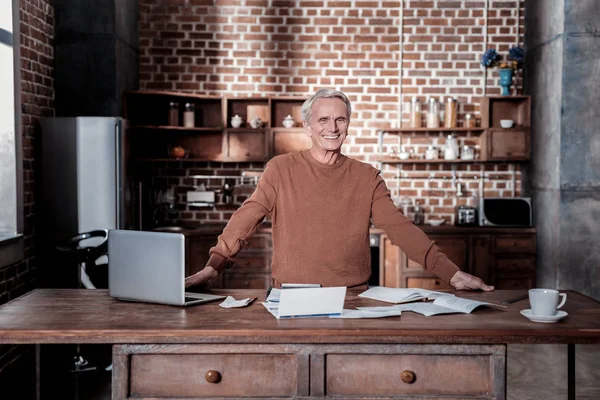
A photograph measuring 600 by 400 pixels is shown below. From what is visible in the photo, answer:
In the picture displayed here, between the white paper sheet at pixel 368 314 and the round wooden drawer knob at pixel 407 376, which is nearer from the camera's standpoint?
the round wooden drawer knob at pixel 407 376

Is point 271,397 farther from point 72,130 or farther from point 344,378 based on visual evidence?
point 72,130

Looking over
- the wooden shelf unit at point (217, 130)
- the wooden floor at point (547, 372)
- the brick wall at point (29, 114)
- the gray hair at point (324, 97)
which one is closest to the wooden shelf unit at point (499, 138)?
the wooden shelf unit at point (217, 130)

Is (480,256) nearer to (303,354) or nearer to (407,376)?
(407,376)

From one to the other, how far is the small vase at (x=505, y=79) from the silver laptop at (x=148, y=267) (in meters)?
4.73

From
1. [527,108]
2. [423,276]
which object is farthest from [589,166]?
[423,276]

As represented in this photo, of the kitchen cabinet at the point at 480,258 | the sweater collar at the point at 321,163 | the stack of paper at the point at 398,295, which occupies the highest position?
the sweater collar at the point at 321,163

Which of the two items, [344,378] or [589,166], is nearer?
[344,378]

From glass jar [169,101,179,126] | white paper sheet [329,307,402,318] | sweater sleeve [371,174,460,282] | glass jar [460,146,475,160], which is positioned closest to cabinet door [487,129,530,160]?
glass jar [460,146,475,160]

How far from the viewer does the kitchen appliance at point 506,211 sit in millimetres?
6316

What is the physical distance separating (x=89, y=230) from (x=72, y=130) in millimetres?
755

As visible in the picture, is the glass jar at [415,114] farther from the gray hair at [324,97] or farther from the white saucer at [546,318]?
the white saucer at [546,318]

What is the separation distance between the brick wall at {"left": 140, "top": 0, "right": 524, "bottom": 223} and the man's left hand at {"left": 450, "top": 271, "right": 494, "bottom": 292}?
384 centimetres

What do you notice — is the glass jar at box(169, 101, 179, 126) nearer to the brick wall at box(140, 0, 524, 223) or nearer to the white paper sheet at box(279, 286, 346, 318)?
the brick wall at box(140, 0, 524, 223)

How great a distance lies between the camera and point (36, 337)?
86.4 inches
